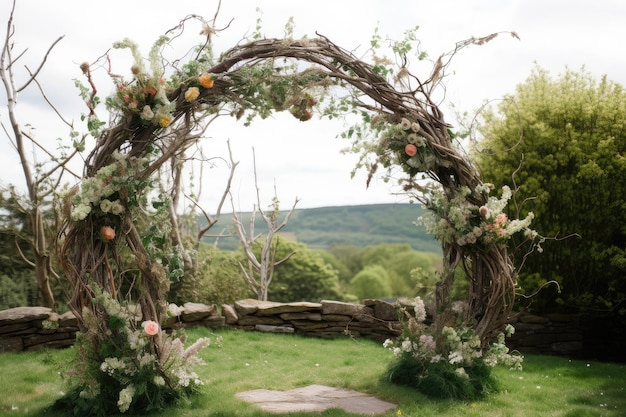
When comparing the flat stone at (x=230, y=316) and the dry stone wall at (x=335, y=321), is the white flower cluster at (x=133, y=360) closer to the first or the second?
the dry stone wall at (x=335, y=321)

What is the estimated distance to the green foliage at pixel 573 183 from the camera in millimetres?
8703

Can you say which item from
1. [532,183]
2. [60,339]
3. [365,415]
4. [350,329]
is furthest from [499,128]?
[60,339]

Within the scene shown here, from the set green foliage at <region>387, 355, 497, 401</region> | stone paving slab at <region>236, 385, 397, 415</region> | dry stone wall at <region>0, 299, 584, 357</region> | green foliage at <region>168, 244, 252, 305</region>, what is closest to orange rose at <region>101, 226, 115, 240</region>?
stone paving slab at <region>236, 385, 397, 415</region>

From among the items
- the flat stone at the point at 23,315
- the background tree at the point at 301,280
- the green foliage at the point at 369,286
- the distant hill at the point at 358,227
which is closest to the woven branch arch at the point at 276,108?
the flat stone at the point at 23,315

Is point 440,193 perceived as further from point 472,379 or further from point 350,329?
point 350,329

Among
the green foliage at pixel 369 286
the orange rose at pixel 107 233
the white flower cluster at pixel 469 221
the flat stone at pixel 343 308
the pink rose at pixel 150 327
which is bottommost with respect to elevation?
the green foliage at pixel 369 286

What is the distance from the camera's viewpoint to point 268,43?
4.91 meters

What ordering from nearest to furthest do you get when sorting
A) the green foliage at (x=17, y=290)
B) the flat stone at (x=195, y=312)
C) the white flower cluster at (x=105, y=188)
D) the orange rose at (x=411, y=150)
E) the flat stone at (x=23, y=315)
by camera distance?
the white flower cluster at (x=105, y=188) → the orange rose at (x=411, y=150) → the flat stone at (x=23, y=315) → the flat stone at (x=195, y=312) → the green foliage at (x=17, y=290)

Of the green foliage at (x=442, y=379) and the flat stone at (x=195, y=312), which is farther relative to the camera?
the flat stone at (x=195, y=312)

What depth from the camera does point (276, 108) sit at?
4984 mm

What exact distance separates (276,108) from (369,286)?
23.1 meters

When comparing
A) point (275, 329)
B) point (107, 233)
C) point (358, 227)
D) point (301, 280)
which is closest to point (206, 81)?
point (107, 233)

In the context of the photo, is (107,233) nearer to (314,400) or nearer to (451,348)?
(314,400)

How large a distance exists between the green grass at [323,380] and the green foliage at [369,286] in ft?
63.0
